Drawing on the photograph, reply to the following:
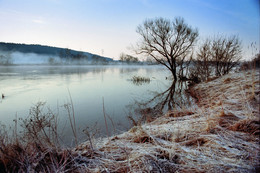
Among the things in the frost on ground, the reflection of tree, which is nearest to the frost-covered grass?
the frost on ground

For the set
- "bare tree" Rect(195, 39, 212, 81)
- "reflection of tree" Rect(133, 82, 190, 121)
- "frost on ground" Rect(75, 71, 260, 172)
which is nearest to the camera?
"frost on ground" Rect(75, 71, 260, 172)

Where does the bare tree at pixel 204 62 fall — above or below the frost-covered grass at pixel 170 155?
above

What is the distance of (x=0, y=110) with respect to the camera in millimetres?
5484

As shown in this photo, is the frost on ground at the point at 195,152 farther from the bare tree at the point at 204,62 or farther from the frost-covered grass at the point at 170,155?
the bare tree at the point at 204,62

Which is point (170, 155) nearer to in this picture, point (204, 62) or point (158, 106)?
point (158, 106)

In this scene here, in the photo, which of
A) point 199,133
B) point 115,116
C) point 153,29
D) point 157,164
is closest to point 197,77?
point 153,29

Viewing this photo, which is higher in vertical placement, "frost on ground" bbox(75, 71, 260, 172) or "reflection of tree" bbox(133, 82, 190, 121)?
"frost on ground" bbox(75, 71, 260, 172)

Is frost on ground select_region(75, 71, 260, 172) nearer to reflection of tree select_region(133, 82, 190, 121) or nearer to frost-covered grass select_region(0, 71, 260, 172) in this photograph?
frost-covered grass select_region(0, 71, 260, 172)

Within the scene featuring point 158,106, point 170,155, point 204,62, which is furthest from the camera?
point 204,62

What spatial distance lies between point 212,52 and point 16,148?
17.0 metres

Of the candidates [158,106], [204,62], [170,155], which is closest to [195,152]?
[170,155]

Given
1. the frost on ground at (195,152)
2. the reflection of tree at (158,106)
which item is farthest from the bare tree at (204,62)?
the frost on ground at (195,152)

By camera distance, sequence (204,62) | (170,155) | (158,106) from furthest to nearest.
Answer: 1. (204,62)
2. (158,106)
3. (170,155)

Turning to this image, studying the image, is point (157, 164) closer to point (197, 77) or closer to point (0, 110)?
point (0, 110)
